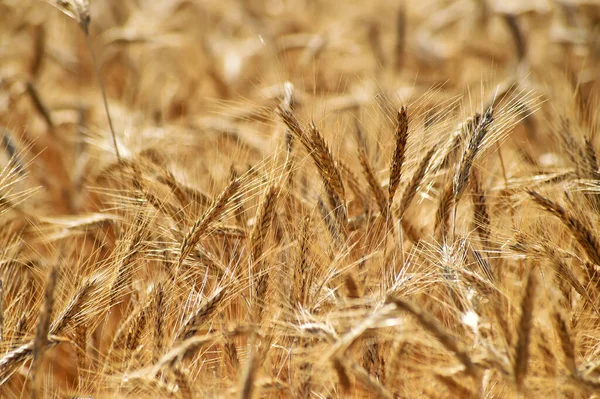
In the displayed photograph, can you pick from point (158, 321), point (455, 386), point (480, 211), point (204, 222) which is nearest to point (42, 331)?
point (158, 321)

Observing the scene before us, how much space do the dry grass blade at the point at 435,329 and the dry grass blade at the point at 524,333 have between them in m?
0.07

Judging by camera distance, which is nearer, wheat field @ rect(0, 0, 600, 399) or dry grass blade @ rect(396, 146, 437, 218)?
wheat field @ rect(0, 0, 600, 399)

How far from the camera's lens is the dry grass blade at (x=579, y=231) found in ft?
4.11

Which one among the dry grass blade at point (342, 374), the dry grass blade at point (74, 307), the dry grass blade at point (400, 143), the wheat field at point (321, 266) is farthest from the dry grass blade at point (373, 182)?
the dry grass blade at point (74, 307)

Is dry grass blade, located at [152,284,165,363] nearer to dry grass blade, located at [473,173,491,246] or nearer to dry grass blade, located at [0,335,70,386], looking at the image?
dry grass blade, located at [0,335,70,386]

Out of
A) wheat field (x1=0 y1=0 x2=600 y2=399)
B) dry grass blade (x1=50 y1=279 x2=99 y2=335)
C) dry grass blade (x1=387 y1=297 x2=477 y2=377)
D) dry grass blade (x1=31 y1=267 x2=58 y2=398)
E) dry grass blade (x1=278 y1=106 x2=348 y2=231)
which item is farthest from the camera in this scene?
dry grass blade (x1=278 y1=106 x2=348 y2=231)

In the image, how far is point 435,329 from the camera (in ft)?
3.13

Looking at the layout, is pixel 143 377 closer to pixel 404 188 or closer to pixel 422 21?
pixel 404 188

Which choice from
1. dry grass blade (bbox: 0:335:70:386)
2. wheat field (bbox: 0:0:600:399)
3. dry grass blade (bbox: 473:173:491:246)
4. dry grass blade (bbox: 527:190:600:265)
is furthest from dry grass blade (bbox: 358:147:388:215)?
dry grass blade (bbox: 0:335:70:386)

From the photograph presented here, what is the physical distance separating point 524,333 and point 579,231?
41 cm

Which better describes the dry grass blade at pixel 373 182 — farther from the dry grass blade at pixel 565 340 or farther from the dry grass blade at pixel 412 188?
the dry grass blade at pixel 565 340

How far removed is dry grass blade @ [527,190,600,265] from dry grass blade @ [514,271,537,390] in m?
0.37

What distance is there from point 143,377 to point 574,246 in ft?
3.73

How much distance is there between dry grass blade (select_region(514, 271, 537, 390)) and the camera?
3.13ft
